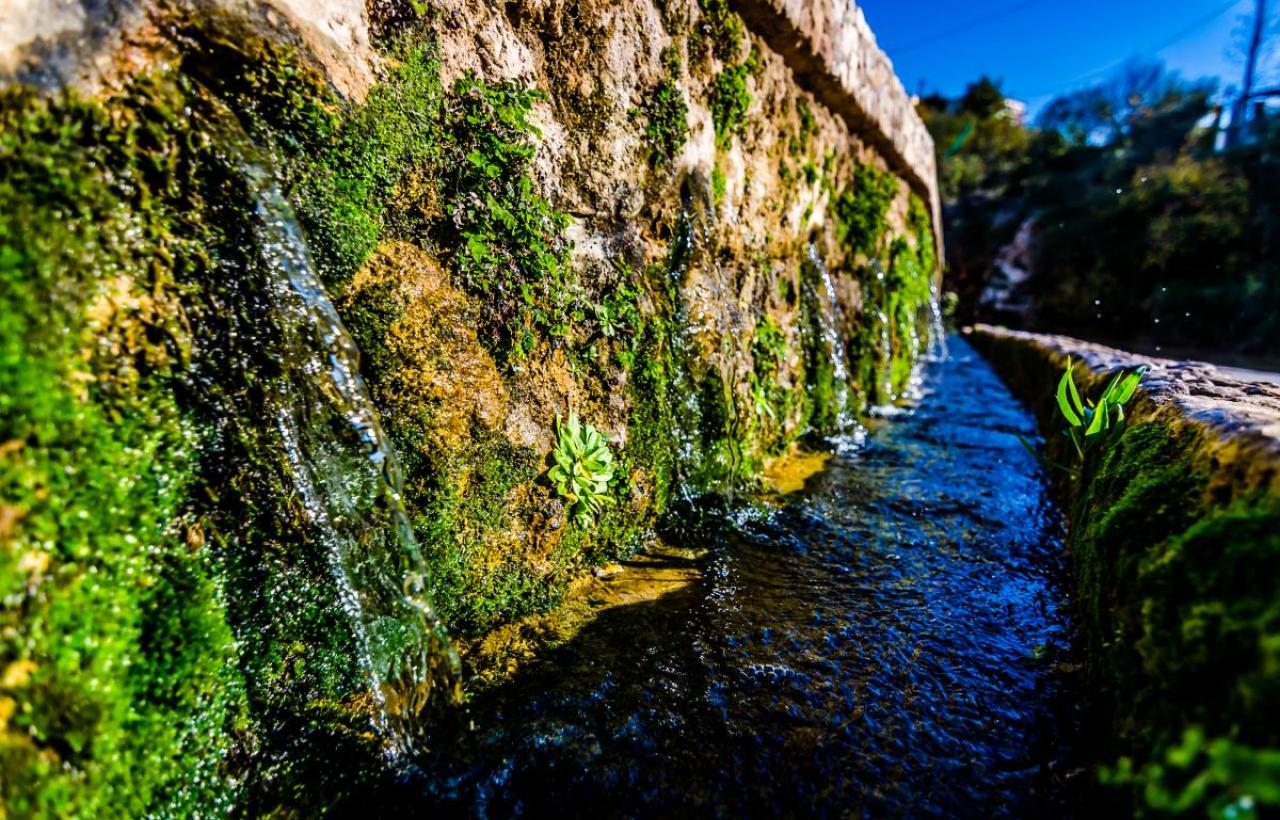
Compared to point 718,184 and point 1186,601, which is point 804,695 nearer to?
point 1186,601

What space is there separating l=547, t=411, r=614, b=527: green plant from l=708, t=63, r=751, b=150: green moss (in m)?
2.29

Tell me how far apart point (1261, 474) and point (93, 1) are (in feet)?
10.9

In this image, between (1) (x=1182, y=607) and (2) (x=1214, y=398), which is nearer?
(1) (x=1182, y=607)

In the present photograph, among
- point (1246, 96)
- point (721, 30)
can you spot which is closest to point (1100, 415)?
point (721, 30)

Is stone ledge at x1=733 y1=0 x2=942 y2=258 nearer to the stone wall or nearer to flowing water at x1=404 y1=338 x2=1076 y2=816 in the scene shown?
the stone wall

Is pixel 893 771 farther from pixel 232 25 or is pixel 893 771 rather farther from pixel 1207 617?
pixel 232 25

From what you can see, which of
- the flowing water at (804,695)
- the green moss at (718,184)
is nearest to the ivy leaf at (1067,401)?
the flowing water at (804,695)

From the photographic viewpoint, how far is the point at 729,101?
3.65 m

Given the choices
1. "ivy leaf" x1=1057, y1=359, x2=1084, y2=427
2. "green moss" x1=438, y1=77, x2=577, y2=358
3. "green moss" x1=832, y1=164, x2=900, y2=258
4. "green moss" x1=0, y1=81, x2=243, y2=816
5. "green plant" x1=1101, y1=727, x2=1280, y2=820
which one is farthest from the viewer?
"green moss" x1=832, y1=164, x2=900, y2=258

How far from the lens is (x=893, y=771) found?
65.8 inches

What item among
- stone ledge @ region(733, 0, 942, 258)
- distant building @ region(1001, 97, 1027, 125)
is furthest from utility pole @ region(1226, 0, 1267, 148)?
stone ledge @ region(733, 0, 942, 258)

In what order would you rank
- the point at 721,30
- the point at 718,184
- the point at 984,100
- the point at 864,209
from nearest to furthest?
the point at 721,30 < the point at 718,184 < the point at 864,209 < the point at 984,100

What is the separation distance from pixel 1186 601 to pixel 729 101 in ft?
11.7

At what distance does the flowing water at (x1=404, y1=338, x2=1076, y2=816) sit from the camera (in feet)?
5.34
